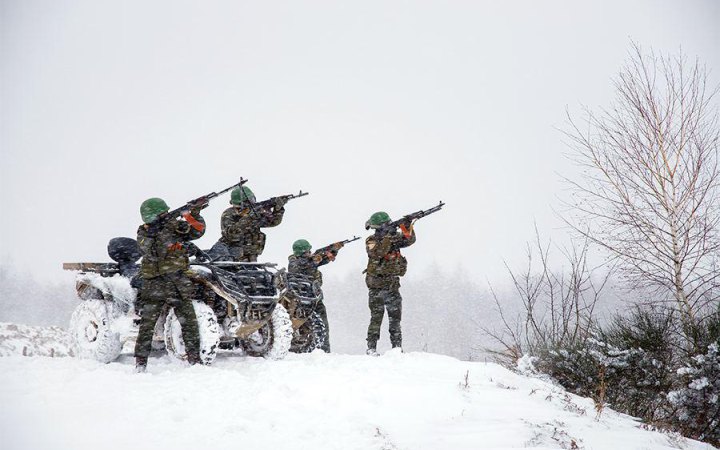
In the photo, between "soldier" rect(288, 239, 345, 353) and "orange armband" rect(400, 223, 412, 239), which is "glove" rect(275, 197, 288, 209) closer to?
"soldier" rect(288, 239, 345, 353)

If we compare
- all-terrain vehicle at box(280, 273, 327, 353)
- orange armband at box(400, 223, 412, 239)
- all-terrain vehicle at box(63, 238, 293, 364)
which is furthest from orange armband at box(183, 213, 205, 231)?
orange armband at box(400, 223, 412, 239)

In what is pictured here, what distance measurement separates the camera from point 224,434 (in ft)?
13.3

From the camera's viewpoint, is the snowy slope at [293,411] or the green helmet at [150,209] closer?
the snowy slope at [293,411]

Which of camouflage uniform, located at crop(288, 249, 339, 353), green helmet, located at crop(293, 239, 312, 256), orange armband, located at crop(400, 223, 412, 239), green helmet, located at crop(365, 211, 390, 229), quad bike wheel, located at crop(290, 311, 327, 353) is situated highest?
green helmet, located at crop(365, 211, 390, 229)

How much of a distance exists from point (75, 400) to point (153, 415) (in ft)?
2.74

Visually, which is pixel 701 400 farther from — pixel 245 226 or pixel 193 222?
pixel 245 226

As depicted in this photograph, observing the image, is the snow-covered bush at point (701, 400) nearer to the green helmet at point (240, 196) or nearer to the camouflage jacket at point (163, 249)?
the camouflage jacket at point (163, 249)

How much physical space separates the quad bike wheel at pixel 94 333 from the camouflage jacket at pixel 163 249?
Result: 3.84 ft

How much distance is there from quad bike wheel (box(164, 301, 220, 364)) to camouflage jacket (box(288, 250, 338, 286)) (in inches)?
156

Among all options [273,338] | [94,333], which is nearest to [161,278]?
[94,333]

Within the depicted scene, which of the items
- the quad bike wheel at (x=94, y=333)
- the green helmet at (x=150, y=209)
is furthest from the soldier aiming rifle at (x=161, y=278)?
the quad bike wheel at (x=94, y=333)

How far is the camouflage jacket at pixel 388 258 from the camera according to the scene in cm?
941

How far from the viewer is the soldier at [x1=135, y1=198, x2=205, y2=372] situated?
6504 mm

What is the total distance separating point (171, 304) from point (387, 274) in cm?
397
